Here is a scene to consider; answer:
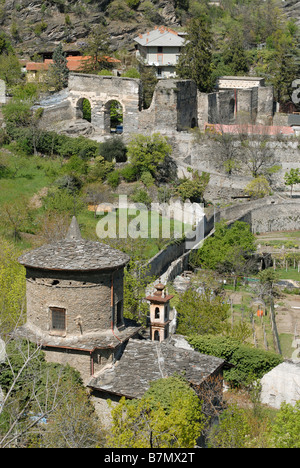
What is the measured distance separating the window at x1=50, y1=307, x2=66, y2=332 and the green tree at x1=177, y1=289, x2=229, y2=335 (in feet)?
29.7

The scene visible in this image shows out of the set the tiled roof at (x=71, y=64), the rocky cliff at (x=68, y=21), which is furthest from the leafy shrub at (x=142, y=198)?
the rocky cliff at (x=68, y=21)

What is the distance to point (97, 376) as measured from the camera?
18328 millimetres

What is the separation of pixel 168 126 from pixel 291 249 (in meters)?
10.7

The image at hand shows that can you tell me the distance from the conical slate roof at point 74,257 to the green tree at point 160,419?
300cm

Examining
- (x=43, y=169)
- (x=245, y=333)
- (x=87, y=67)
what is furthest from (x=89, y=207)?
(x=87, y=67)

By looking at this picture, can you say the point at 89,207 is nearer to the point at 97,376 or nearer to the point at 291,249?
the point at 291,249

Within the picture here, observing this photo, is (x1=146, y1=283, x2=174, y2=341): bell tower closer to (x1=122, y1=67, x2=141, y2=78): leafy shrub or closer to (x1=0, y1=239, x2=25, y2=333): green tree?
(x1=0, y1=239, x2=25, y2=333): green tree

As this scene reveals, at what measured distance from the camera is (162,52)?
60875 mm

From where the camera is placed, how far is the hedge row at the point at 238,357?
79.6 feet

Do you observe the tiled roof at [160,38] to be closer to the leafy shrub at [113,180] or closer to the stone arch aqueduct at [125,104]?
the stone arch aqueduct at [125,104]

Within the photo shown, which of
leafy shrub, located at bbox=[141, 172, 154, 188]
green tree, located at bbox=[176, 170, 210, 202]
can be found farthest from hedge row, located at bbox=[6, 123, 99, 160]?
green tree, located at bbox=[176, 170, 210, 202]

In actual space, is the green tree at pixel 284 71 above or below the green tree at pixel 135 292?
above

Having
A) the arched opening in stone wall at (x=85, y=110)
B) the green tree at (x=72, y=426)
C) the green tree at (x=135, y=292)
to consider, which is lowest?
the green tree at (x=135, y=292)

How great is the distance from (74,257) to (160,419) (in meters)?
4.68
